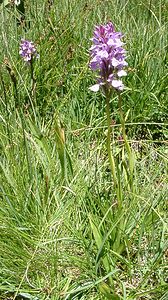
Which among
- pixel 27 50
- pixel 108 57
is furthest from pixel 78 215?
pixel 27 50

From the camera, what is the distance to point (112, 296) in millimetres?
1502

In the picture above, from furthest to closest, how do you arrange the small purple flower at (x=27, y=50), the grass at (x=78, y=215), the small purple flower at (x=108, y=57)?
the small purple flower at (x=27, y=50)
the grass at (x=78, y=215)
the small purple flower at (x=108, y=57)

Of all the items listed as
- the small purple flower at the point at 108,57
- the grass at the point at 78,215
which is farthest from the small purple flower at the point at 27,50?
the small purple flower at the point at 108,57

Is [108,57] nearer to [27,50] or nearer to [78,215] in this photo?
[78,215]

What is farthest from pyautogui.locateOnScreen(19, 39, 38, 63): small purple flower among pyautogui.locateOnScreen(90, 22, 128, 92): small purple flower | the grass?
pyautogui.locateOnScreen(90, 22, 128, 92): small purple flower

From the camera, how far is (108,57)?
1484mm

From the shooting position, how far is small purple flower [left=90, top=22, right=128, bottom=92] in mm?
1479

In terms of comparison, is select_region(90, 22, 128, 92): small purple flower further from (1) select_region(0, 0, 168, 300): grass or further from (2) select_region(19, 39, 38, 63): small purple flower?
(2) select_region(19, 39, 38, 63): small purple flower

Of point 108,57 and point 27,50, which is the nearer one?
point 108,57

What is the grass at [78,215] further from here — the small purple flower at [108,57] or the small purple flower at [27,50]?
the small purple flower at [108,57]

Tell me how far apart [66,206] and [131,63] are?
1303 mm

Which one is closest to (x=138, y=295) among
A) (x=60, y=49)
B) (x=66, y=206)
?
(x=66, y=206)

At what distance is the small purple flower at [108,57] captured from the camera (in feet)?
4.85

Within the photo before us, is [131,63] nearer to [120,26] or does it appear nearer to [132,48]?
[132,48]
